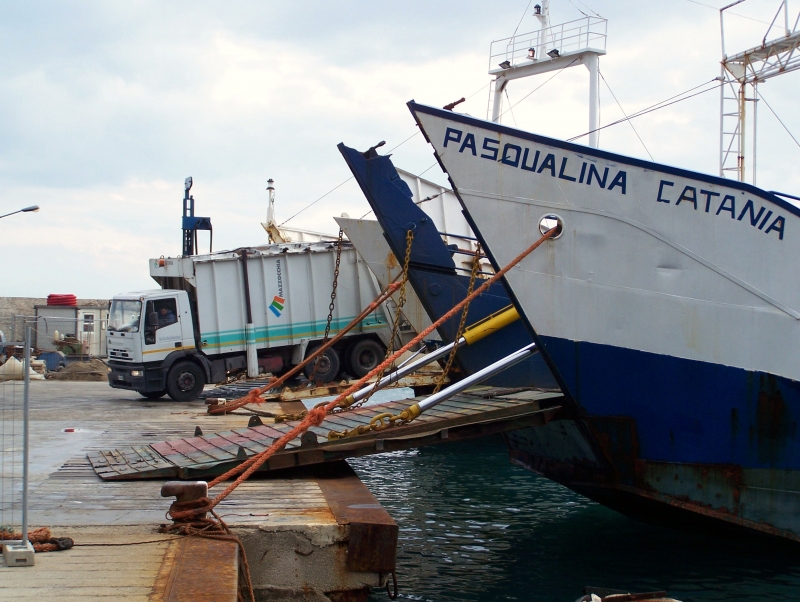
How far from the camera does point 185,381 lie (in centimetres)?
1755

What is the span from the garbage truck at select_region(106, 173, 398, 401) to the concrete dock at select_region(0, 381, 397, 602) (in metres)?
9.37

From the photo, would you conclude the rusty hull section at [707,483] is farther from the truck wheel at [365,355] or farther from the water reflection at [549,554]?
the truck wheel at [365,355]

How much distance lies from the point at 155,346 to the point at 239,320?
2027 mm

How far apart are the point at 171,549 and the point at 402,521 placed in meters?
5.13

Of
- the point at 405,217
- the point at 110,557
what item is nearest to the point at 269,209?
the point at 405,217

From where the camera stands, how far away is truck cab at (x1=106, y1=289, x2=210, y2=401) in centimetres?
1717

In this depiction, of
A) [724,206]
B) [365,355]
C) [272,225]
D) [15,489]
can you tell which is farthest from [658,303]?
[272,225]

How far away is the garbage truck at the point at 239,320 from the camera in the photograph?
56.9ft

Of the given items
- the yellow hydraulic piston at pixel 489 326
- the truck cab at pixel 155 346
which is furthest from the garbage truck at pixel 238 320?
the yellow hydraulic piston at pixel 489 326

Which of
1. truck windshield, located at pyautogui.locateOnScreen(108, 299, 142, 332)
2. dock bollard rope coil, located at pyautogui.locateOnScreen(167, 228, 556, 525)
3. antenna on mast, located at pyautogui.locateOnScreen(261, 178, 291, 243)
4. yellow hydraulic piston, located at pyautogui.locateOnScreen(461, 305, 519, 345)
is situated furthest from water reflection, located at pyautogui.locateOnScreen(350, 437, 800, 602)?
antenna on mast, located at pyautogui.locateOnScreen(261, 178, 291, 243)

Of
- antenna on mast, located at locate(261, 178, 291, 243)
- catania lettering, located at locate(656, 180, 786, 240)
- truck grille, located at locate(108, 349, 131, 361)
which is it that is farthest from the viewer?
antenna on mast, located at locate(261, 178, 291, 243)

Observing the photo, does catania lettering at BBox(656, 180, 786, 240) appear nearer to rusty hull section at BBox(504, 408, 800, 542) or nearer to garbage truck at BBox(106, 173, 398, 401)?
rusty hull section at BBox(504, 408, 800, 542)

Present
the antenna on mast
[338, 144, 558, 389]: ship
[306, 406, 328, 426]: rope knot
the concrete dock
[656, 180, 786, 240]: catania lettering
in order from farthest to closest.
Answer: the antenna on mast
[338, 144, 558, 389]: ship
[656, 180, 786, 240]: catania lettering
[306, 406, 328, 426]: rope knot
the concrete dock

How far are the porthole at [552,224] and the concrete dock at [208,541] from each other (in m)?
2.93
